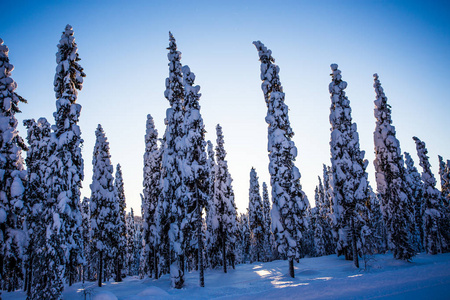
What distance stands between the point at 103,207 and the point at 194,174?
13.7m

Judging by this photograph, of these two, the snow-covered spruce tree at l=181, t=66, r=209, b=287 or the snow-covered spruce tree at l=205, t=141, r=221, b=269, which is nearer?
the snow-covered spruce tree at l=181, t=66, r=209, b=287

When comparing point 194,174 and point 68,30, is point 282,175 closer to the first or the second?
point 194,174

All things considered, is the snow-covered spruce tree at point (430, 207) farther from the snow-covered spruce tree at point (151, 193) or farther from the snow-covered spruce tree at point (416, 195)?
the snow-covered spruce tree at point (151, 193)

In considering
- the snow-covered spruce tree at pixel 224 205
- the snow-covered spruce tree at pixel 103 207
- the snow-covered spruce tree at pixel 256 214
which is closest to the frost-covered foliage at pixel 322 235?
the snow-covered spruce tree at pixel 256 214

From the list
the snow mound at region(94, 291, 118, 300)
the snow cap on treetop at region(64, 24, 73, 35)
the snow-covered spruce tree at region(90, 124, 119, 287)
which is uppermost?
the snow cap on treetop at region(64, 24, 73, 35)

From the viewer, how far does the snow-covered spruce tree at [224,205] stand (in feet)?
105

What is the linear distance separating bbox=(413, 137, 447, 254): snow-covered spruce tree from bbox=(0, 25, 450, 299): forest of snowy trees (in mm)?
179

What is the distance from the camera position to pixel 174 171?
20.8 metres

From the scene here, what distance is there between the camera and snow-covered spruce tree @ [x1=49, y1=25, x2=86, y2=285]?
1552cm

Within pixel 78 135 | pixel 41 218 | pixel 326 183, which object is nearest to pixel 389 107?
pixel 326 183

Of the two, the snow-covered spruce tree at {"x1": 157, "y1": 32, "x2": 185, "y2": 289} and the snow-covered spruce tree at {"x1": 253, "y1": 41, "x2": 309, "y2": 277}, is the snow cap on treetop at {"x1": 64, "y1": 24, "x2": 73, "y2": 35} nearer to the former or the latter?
the snow-covered spruce tree at {"x1": 157, "y1": 32, "x2": 185, "y2": 289}

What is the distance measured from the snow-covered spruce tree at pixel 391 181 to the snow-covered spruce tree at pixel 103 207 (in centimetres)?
2905

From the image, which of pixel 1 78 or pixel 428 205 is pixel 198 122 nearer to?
pixel 1 78

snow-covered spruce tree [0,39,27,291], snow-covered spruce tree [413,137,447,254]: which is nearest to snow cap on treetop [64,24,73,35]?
snow-covered spruce tree [0,39,27,291]
